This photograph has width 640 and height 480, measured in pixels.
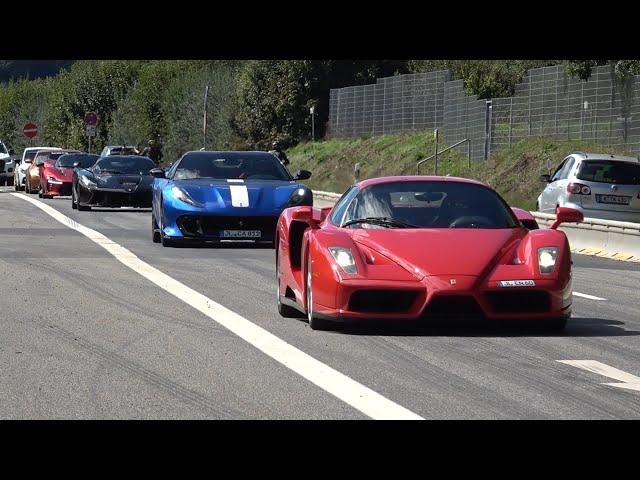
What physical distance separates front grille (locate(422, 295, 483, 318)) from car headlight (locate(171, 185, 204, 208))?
10.6 m

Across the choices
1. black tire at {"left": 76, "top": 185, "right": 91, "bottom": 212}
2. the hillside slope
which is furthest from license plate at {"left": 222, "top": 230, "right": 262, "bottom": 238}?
the hillside slope

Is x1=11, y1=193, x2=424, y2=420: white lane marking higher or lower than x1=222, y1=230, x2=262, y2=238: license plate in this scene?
higher

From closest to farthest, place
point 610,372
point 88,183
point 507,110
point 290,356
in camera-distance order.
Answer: point 610,372, point 290,356, point 88,183, point 507,110

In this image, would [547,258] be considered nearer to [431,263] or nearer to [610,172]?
[431,263]

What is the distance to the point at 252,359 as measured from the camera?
1081cm

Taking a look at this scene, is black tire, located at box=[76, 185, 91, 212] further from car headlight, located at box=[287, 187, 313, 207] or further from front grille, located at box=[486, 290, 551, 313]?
front grille, located at box=[486, 290, 551, 313]

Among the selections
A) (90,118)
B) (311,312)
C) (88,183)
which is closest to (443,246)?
(311,312)

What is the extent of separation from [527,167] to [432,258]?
3057cm

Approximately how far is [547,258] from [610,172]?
15.5 meters

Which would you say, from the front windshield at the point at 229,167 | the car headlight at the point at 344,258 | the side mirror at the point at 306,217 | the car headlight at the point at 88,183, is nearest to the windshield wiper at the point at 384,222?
the side mirror at the point at 306,217

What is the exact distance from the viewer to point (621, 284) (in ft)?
58.8

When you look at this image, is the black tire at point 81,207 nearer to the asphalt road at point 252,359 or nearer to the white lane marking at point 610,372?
the asphalt road at point 252,359

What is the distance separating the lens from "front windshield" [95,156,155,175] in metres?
34.3
